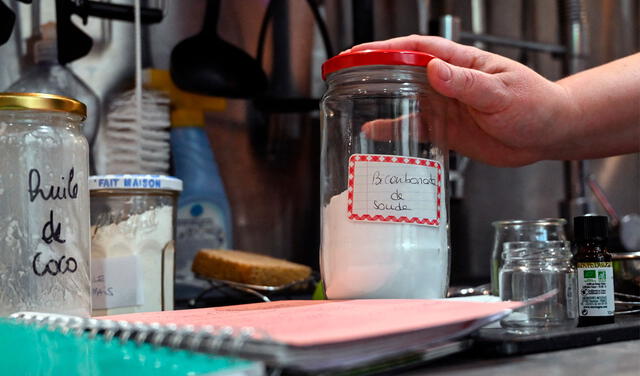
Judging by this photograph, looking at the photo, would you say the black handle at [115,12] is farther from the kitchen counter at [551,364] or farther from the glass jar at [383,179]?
the kitchen counter at [551,364]

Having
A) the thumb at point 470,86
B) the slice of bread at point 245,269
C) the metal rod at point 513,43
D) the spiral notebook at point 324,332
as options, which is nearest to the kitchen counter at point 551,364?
the spiral notebook at point 324,332

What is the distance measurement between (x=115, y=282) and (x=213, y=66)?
517mm

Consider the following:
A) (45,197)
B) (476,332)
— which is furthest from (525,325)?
(45,197)

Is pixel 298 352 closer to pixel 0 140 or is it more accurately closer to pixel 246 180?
pixel 0 140

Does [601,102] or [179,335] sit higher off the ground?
[601,102]

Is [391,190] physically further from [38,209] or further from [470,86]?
[38,209]

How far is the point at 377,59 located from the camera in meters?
0.61

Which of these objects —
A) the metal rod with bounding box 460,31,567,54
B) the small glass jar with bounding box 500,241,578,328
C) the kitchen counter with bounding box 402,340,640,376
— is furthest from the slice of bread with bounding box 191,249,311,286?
the metal rod with bounding box 460,31,567,54

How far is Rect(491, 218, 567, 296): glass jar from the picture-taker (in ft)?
2.54

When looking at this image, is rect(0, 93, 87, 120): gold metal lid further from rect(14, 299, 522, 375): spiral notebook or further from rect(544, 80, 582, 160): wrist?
rect(544, 80, 582, 160): wrist

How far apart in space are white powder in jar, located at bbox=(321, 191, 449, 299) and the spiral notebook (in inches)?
3.1

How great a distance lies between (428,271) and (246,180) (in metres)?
0.64

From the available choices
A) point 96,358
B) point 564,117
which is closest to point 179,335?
point 96,358

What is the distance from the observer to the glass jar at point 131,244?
2.30 ft
